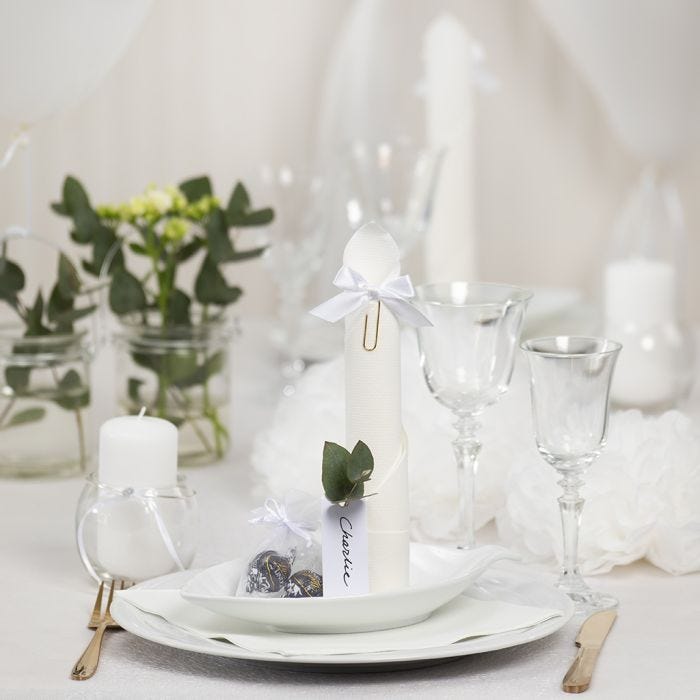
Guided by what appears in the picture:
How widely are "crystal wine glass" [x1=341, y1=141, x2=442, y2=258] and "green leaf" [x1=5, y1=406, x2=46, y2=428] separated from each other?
54 centimetres

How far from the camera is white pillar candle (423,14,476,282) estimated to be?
2.01 metres

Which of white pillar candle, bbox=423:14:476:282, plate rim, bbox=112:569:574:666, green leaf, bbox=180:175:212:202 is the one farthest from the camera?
white pillar candle, bbox=423:14:476:282

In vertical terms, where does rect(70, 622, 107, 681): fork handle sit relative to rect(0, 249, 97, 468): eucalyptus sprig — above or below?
below

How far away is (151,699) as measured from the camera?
75 centimetres

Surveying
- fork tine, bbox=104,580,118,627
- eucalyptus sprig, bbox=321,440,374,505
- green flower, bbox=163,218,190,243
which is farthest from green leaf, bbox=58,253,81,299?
eucalyptus sprig, bbox=321,440,374,505

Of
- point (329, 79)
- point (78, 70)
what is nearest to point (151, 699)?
point (78, 70)

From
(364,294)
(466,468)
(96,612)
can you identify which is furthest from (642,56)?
(96,612)

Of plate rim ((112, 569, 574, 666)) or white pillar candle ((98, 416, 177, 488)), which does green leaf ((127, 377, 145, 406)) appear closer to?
white pillar candle ((98, 416, 177, 488))

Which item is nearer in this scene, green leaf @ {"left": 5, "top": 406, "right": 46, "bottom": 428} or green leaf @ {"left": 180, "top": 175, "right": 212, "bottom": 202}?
green leaf @ {"left": 5, "top": 406, "right": 46, "bottom": 428}

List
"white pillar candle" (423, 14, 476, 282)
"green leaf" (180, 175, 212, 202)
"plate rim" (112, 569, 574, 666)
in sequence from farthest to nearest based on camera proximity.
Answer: "white pillar candle" (423, 14, 476, 282), "green leaf" (180, 175, 212, 202), "plate rim" (112, 569, 574, 666)

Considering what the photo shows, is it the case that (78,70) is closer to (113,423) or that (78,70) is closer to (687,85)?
(113,423)

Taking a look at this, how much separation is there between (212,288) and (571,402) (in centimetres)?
58

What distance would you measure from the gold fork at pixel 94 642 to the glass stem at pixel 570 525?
0.31 meters

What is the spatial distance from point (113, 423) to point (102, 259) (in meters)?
0.42
